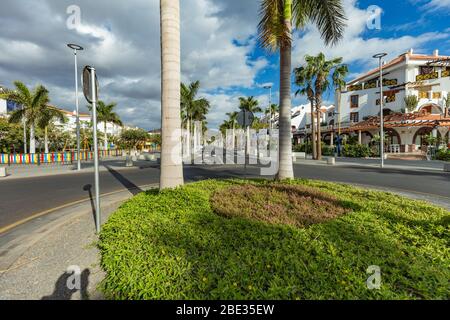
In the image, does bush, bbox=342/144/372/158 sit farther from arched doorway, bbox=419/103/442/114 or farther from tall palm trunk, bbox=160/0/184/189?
tall palm trunk, bbox=160/0/184/189

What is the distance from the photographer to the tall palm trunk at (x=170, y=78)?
18.4 feet

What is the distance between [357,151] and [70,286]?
32046mm

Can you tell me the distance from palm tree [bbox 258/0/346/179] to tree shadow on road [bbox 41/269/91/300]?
6.34 meters

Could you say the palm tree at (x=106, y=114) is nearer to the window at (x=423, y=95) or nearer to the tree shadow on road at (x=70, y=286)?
the tree shadow on road at (x=70, y=286)

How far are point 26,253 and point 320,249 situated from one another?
189 inches

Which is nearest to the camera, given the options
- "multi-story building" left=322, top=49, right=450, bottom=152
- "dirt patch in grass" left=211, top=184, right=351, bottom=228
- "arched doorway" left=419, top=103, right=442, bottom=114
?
"dirt patch in grass" left=211, top=184, right=351, bottom=228

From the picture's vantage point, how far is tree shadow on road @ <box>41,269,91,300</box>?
2533mm

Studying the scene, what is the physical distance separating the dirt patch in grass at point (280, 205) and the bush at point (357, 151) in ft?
85.5

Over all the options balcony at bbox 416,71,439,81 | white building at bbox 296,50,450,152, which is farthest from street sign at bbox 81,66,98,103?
balcony at bbox 416,71,439,81

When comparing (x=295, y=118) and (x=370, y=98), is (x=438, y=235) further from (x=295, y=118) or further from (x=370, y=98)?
(x=295, y=118)

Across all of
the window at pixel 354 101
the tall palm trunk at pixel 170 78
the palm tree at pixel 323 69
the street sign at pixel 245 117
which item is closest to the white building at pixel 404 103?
the window at pixel 354 101

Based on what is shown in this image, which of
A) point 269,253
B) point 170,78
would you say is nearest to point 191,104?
point 170,78
